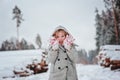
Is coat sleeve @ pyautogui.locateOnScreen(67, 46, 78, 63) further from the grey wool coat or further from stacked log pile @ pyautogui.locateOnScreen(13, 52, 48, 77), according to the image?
stacked log pile @ pyautogui.locateOnScreen(13, 52, 48, 77)

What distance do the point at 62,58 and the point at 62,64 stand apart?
0.08m

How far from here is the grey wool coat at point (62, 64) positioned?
138 inches

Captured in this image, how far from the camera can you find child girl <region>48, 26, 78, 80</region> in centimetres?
351

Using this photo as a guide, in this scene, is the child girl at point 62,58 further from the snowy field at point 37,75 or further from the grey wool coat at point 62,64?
the snowy field at point 37,75

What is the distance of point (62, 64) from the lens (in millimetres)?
3518

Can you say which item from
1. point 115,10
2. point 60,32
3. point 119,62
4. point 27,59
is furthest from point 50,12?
point 115,10

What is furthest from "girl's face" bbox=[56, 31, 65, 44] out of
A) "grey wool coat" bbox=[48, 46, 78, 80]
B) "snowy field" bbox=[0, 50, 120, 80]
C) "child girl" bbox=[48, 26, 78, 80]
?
"snowy field" bbox=[0, 50, 120, 80]

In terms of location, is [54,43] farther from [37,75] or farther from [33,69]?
[33,69]

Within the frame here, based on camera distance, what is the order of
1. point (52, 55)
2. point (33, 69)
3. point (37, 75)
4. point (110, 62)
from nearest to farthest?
point (52, 55)
point (37, 75)
point (33, 69)
point (110, 62)

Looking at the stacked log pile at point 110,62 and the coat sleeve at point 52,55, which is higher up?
the coat sleeve at point 52,55

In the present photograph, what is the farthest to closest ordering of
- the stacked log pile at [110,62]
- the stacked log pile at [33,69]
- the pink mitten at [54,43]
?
the stacked log pile at [110,62] → the stacked log pile at [33,69] → the pink mitten at [54,43]

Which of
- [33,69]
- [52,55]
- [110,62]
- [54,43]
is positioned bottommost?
[33,69]

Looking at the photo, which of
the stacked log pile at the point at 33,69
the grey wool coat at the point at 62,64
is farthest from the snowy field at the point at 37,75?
the grey wool coat at the point at 62,64

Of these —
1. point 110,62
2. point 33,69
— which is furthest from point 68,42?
point 110,62
